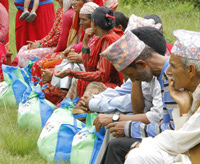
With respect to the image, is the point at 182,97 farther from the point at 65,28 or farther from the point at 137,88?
the point at 65,28

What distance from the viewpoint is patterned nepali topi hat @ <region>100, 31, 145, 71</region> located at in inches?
132

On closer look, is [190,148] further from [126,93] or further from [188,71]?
[126,93]

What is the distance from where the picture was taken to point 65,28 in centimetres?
604

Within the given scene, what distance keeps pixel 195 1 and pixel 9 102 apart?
24.8ft

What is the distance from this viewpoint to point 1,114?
5.47 metres

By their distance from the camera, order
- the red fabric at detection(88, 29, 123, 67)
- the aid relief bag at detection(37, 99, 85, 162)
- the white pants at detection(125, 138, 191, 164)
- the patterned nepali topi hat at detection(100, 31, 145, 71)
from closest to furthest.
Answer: the white pants at detection(125, 138, 191, 164)
the patterned nepali topi hat at detection(100, 31, 145, 71)
the aid relief bag at detection(37, 99, 85, 162)
the red fabric at detection(88, 29, 123, 67)

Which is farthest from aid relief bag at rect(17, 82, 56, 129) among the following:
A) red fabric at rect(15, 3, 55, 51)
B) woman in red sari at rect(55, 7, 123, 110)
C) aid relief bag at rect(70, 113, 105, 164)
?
red fabric at rect(15, 3, 55, 51)

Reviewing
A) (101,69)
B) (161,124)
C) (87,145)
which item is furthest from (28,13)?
(161,124)

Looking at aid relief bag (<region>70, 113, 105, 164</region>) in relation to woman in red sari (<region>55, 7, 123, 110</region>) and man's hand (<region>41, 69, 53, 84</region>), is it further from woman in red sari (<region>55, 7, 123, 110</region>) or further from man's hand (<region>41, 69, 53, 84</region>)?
man's hand (<region>41, 69, 53, 84</region>)

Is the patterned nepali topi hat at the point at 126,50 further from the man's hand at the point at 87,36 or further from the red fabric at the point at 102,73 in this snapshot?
the man's hand at the point at 87,36

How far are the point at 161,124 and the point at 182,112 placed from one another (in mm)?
454

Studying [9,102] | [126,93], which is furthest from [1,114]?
[126,93]

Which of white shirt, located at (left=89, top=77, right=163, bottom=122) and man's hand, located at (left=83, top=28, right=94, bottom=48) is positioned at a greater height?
man's hand, located at (left=83, top=28, right=94, bottom=48)

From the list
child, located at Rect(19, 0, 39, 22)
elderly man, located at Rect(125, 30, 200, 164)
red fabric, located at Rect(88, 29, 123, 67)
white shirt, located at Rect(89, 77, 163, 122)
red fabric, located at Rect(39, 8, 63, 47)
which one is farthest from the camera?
child, located at Rect(19, 0, 39, 22)
